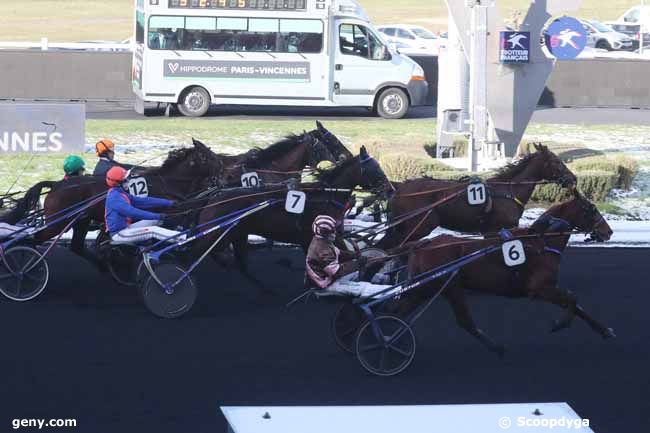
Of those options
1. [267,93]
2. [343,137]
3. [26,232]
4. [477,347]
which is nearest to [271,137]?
[343,137]

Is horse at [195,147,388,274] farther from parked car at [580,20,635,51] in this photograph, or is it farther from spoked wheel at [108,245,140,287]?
parked car at [580,20,635,51]

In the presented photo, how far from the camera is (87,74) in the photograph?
28.1 metres

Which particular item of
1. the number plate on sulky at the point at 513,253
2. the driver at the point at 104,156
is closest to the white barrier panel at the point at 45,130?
the driver at the point at 104,156

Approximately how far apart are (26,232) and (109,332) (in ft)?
5.44

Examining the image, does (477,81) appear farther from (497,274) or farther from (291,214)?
(497,274)

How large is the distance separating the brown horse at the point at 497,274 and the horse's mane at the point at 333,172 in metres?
2.27

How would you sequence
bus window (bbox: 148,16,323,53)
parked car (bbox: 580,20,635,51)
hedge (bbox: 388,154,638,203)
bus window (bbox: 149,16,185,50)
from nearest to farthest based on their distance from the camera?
hedge (bbox: 388,154,638,203) < bus window (bbox: 149,16,185,50) < bus window (bbox: 148,16,323,53) < parked car (bbox: 580,20,635,51)

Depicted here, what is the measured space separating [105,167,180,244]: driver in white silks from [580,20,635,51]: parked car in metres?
36.1

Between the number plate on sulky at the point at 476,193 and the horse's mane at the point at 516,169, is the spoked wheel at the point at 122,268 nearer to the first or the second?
the number plate on sulky at the point at 476,193

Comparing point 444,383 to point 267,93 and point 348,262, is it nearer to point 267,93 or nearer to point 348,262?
point 348,262

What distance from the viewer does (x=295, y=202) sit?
10711 mm

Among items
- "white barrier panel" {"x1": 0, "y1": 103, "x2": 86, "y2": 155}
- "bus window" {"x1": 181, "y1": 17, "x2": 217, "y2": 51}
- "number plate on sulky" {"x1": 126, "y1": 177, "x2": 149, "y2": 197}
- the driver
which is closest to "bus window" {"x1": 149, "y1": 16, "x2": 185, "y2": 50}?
"bus window" {"x1": 181, "y1": 17, "x2": 217, "y2": 51}

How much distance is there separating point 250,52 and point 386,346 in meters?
18.0

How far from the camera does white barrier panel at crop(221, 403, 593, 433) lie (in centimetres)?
499
